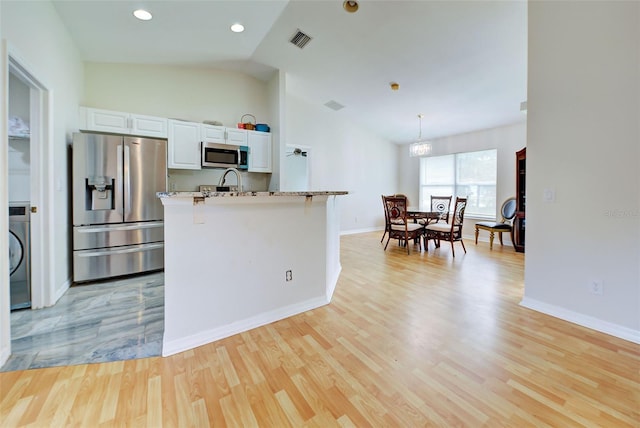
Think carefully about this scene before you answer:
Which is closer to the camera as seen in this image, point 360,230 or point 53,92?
point 53,92

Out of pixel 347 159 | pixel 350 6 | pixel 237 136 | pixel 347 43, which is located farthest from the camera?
pixel 347 159

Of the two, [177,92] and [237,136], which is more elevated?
[177,92]

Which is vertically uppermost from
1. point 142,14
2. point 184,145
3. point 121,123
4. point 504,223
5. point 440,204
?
point 142,14

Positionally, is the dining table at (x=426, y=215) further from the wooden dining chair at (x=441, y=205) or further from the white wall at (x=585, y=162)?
the white wall at (x=585, y=162)

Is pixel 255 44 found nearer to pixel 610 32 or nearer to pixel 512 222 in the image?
pixel 610 32

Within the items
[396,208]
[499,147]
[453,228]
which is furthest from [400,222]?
[499,147]

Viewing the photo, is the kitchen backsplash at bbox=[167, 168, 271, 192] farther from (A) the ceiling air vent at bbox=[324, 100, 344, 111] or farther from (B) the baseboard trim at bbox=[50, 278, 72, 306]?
(A) the ceiling air vent at bbox=[324, 100, 344, 111]

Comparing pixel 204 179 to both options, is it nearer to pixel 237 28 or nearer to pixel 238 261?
pixel 237 28

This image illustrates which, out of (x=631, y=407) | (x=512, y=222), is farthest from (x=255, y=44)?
(x=512, y=222)

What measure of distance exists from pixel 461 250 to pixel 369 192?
2.85 m

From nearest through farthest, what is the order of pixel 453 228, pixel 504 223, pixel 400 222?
1. pixel 453 228
2. pixel 400 222
3. pixel 504 223

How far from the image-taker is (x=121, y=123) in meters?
3.36

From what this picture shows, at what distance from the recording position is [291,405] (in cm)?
132

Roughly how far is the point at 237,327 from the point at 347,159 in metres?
5.25
